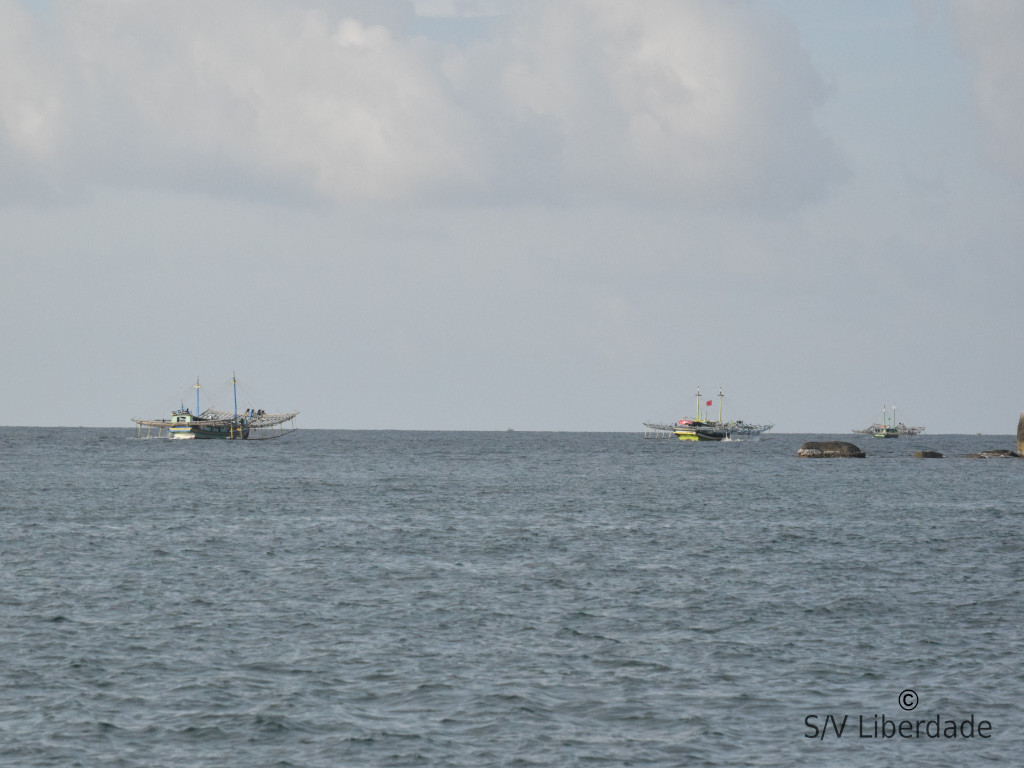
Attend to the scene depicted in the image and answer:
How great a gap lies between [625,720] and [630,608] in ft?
34.5

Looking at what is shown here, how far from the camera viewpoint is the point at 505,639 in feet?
84.4

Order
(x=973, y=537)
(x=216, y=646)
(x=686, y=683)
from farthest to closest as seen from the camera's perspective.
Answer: (x=973, y=537)
(x=216, y=646)
(x=686, y=683)

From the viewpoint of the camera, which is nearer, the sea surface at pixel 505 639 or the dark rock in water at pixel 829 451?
the sea surface at pixel 505 639

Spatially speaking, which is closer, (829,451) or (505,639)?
(505,639)

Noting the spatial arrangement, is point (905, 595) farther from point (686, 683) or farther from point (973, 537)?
point (973, 537)

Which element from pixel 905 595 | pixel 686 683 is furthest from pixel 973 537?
pixel 686 683

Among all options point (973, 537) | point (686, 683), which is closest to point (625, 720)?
point (686, 683)

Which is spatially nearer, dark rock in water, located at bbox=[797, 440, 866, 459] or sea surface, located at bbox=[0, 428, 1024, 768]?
sea surface, located at bbox=[0, 428, 1024, 768]

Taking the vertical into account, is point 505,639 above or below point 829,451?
below

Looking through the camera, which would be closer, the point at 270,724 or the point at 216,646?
the point at 270,724

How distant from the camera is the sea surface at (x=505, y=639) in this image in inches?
723

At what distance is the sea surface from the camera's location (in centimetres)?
1836

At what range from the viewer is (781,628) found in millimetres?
27203

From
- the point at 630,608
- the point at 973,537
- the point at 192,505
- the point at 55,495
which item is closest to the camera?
the point at 630,608
